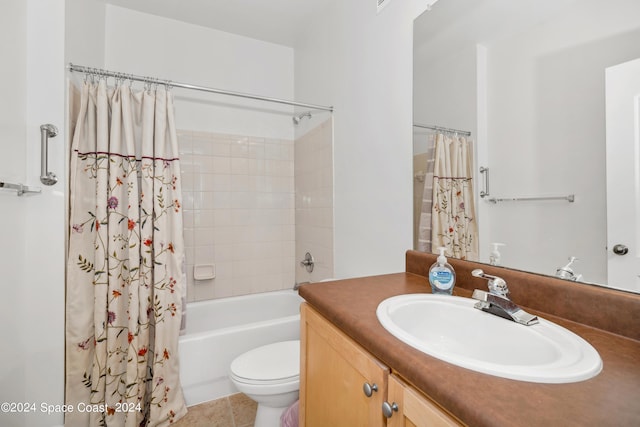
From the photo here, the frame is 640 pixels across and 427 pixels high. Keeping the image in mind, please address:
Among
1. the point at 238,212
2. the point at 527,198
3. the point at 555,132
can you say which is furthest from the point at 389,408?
the point at 238,212

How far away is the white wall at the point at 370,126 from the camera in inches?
51.9

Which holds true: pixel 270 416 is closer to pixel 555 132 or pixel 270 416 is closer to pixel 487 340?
pixel 487 340

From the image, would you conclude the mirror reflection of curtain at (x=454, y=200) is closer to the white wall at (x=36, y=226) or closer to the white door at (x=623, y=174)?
the white door at (x=623, y=174)

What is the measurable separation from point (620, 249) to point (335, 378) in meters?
0.78

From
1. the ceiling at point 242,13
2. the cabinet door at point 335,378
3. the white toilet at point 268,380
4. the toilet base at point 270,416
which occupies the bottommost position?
the toilet base at point 270,416

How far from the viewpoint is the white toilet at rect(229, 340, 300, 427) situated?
1.27m

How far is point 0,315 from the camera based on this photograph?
1.16 metres

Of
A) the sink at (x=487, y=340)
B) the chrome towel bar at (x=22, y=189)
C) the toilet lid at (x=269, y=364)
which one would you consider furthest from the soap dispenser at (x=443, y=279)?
the chrome towel bar at (x=22, y=189)

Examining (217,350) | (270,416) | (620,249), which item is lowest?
(270,416)

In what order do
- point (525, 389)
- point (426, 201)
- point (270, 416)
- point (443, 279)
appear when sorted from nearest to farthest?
point (525, 389) → point (443, 279) → point (426, 201) → point (270, 416)

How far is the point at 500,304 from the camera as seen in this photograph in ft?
2.32

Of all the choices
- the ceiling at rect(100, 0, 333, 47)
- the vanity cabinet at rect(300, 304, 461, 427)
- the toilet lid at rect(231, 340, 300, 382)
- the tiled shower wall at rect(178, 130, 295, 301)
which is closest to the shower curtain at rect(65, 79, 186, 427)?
the toilet lid at rect(231, 340, 300, 382)

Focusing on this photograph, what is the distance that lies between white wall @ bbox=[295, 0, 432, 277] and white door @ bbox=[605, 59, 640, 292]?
67 cm

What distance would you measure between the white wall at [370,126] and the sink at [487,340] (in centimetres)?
52
